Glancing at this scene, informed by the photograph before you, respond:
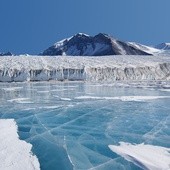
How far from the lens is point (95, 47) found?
115 metres

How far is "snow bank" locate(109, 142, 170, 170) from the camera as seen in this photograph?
6.91m

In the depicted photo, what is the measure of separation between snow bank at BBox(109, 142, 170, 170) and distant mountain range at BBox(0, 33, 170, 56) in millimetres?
84922

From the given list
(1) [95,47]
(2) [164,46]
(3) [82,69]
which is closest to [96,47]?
(1) [95,47]

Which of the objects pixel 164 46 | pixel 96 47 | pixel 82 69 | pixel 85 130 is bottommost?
pixel 85 130

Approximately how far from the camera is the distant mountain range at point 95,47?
106188 millimetres

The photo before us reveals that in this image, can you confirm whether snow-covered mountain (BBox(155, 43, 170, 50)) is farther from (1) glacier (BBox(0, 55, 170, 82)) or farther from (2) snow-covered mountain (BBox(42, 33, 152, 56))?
(1) glacier (BBox(0, 55, 170, 82))

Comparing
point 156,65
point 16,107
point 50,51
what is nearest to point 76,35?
point 50,51

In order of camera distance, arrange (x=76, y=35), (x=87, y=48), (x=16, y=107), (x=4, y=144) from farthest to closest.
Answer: (x=76, y=35) → (x=87, y=48) → (x=16, y=107) → (x=4, y=144)

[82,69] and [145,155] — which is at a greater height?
[82,69]

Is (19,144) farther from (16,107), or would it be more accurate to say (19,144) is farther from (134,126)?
(16,107)

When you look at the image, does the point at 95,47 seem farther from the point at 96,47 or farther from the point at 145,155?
the point at 145,155

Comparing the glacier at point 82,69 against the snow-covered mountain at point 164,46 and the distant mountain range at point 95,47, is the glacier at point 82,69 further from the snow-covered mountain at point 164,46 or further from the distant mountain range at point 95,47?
the snow-covered mountain at point 164,46

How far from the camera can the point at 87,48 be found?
388ft

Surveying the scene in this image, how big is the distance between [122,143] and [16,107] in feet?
27.0
